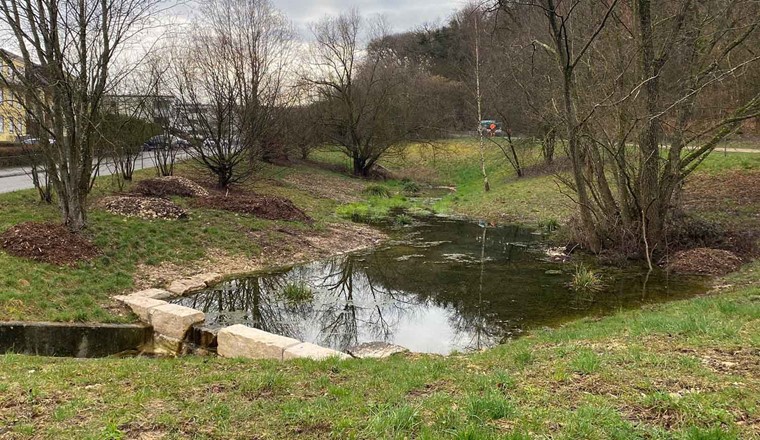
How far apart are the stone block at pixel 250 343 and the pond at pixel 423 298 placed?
3.90 feet

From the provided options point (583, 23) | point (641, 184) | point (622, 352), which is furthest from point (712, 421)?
point (583, 23)

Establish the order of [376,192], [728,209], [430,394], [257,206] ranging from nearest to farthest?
[430,394] < [728,209] < [257,206] < [376,192]

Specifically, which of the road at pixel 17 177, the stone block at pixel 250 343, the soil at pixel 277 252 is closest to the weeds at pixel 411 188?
the soil at pixel 277 252

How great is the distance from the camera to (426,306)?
9.95 meters

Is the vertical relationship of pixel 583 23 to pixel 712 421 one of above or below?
above

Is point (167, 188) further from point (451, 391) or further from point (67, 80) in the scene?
point (451, 391)

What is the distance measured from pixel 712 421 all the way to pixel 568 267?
A: 9.08 meters

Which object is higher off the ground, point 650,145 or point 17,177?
point 650,145

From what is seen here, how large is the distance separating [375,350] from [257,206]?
988 cm

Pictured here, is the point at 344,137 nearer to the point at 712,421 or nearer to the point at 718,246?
the point at 718,246

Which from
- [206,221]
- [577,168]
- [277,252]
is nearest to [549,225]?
[577,168]

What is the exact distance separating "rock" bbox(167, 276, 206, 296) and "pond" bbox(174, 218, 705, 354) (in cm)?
19

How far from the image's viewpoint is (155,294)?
925cm

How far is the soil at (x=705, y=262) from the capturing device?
10.8m
